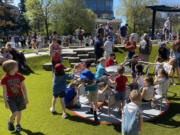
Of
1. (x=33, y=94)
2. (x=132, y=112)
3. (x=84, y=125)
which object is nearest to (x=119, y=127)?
(x=84, y=125)

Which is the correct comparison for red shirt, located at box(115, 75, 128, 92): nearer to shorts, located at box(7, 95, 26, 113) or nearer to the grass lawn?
the grass lawn

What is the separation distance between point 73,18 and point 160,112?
3904cm

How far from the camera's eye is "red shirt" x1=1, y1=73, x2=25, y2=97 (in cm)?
436

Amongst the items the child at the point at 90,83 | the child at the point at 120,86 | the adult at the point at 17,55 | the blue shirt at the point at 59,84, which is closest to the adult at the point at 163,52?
the child at the point at 120,86

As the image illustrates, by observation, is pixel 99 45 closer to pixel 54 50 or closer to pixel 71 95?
pixel 54 50

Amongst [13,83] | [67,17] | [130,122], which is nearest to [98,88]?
[13,83]

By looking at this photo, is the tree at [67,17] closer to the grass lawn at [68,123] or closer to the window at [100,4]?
the grass lawn at [68,123]

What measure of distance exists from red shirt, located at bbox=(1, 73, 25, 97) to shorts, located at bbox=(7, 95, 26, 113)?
11 cm

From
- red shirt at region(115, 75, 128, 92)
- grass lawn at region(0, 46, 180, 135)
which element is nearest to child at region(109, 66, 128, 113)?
red shirt at region(115, 75, 128, 92)

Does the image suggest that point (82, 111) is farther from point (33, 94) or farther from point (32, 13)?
point (32, 13)

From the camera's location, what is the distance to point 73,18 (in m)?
42.2

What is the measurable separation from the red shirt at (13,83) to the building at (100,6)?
323 ft

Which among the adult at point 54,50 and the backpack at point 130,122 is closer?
the backpack at point 130,122

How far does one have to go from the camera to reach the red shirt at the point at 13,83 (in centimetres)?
436
